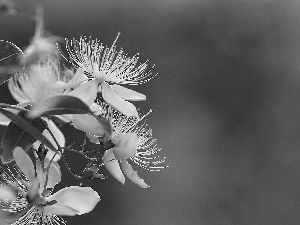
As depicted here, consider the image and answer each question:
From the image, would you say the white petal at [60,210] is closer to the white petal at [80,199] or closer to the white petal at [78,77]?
the white petal at [80,199]

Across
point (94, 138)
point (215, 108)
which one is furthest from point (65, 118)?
point (215, 108)

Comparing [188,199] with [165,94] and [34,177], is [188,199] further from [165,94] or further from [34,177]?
[34,177]

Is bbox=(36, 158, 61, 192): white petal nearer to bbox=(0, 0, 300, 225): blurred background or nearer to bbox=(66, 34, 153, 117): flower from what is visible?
bbox=(66, 34, 153, 117): flower

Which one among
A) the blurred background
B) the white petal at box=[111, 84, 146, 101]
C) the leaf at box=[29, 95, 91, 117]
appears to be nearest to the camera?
the leaf at box=[29, 95, 91, 117]

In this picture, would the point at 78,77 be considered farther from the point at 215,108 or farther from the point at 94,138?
the point at 215,108

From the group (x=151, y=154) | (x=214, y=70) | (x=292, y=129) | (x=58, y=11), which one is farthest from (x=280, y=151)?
(x=151, y=154)

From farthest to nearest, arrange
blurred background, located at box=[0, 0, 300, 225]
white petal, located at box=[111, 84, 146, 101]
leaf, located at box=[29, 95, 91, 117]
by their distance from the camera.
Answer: blurred background, located at box=[0, 0, 300, 225], white petal, located at box=[111, 84, 146, 101], leaf, located at box=[29, 95, 91, 117]

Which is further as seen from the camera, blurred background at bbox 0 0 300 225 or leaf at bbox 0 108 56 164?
blurred background at bbox 0 0 300 225

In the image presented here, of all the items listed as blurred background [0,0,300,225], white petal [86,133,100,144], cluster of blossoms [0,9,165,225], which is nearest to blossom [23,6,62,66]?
cluster of blossoms [0,9,165,225]
